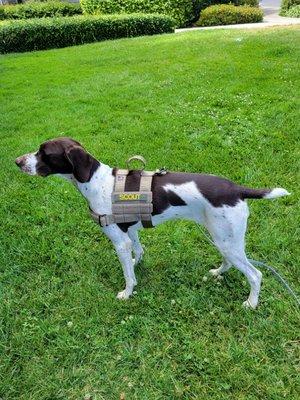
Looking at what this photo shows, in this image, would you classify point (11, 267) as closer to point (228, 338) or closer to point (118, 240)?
point (118, 240)

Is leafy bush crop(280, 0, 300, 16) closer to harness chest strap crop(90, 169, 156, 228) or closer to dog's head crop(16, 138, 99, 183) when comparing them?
harness chest strap crop(90, 169, 156, 228)

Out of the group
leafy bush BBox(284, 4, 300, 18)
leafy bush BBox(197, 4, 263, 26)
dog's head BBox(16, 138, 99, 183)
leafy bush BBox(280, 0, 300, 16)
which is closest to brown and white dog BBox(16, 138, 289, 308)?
dog's head BBox(16, 138, 99, 183)

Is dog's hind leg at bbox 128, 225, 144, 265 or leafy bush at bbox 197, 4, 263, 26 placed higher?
dog's hind leg at bbox 128, 225, 144, 265

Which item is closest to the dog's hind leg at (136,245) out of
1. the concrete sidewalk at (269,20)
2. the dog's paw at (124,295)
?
the dog's paw at (124,295)

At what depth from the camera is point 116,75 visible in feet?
33.7

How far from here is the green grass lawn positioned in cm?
319

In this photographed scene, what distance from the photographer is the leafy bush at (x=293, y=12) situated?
2009 cm

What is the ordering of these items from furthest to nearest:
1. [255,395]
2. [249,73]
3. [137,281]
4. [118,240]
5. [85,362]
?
[249,73] → [137,281] → [118,240] → [85,362] → [255,395]

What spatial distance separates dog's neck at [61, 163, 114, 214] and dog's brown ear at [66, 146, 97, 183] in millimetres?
72

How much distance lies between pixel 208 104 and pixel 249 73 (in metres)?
1.95

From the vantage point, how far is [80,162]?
130 inches

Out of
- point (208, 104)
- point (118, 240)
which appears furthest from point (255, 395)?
point (208, 104)

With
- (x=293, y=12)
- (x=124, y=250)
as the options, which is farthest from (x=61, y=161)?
(x=293, y=12)

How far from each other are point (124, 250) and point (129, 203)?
0.47m
